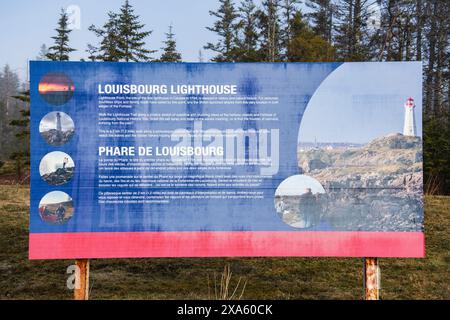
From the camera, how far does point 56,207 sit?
6.12 m

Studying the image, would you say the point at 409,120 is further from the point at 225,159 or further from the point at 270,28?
the point at 270,28

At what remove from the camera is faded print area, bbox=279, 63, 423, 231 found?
6.24 metres

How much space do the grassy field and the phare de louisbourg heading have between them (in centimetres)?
362

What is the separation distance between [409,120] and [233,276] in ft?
15.8

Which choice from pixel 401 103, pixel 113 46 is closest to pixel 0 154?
pixel 113 46

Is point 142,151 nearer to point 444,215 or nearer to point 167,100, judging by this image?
point 167,100

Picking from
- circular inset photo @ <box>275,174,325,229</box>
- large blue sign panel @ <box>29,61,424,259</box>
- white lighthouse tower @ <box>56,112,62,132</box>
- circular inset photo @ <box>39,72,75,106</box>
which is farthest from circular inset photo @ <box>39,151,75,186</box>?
circular inset photo @ <box>275,174,325,229</box>

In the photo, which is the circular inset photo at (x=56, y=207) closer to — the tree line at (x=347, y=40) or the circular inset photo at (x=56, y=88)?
the circular inset photo at (x=56, y=88)

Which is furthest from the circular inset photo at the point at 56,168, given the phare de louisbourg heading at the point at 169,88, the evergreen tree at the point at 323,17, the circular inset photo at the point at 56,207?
the evergreen tree at the point at 323,17

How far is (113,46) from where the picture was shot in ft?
101

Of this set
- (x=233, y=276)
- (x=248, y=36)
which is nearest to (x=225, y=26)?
(x=248, y=36)

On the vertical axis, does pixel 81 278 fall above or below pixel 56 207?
below

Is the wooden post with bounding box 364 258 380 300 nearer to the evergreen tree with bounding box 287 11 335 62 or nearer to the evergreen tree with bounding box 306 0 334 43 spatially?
the evergreen tree with bounding box 287 11 335 62

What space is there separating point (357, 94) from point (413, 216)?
6.38 feet
